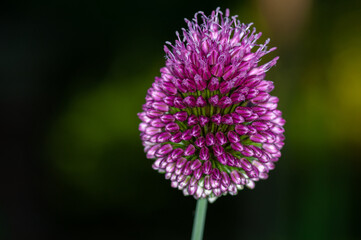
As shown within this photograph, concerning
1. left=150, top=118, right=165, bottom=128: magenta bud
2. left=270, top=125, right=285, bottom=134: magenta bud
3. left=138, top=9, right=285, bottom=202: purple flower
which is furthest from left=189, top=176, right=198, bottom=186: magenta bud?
left=270, top=125, right=285, bottom=134: magenta bud

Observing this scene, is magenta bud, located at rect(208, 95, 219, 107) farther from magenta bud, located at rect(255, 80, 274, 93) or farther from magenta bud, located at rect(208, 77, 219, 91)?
magenta bud, located at rect(255, 80, 274, 93)

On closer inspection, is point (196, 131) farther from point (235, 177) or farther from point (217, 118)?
point (235, 177)

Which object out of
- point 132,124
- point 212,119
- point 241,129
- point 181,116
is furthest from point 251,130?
point 132,124

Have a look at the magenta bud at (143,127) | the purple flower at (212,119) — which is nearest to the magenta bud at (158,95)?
the purple flower at (212,119)

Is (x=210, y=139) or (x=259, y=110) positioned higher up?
(x=259, y=110)

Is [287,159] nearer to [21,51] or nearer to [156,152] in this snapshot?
[156,152]

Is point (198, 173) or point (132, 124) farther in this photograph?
point (132, 124)
